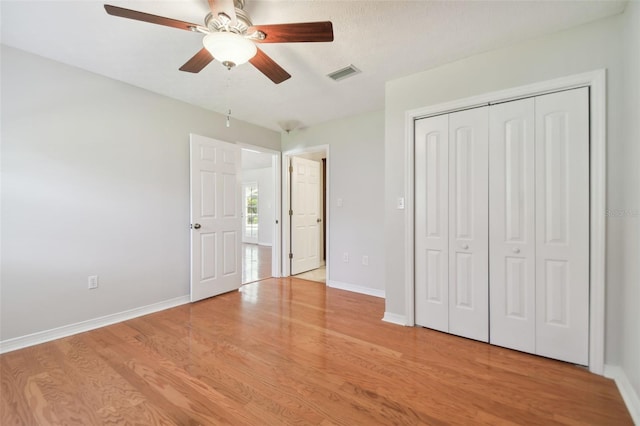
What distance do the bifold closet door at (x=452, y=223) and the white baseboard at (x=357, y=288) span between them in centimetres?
99

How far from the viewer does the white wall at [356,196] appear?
144 inches

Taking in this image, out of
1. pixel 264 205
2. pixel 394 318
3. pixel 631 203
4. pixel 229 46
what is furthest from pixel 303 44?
pixel 264 205

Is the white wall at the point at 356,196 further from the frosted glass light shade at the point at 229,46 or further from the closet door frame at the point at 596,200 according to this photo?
the frosted glass light shade at the point at 229,46

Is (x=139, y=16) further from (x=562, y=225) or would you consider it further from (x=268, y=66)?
(x=562, y=225)

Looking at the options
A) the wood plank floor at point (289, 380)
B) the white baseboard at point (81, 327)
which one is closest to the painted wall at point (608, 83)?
the wood plank floor at point (289, 380)

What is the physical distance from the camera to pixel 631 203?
1670 millimetres

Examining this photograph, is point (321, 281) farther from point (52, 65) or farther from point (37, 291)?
point (52, 65)

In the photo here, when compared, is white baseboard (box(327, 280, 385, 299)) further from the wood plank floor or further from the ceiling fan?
the ceiling fan

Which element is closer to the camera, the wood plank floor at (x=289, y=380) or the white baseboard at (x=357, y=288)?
the wood plank floor at (x=289, y=380)

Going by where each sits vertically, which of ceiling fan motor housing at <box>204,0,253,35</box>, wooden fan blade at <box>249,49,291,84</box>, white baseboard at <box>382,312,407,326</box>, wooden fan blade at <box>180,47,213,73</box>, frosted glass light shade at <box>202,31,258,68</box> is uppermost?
ceiling fan motor housing at <box>204,0,253,35</box>

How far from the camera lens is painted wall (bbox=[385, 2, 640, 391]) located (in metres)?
1.69

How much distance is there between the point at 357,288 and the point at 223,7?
3.39 metres

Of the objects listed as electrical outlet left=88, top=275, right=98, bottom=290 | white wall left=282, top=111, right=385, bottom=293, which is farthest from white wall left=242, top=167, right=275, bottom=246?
electrical outlet left=88, top=275, right=98, bottom=290

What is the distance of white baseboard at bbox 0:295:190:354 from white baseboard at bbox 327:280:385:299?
6.59 feet
